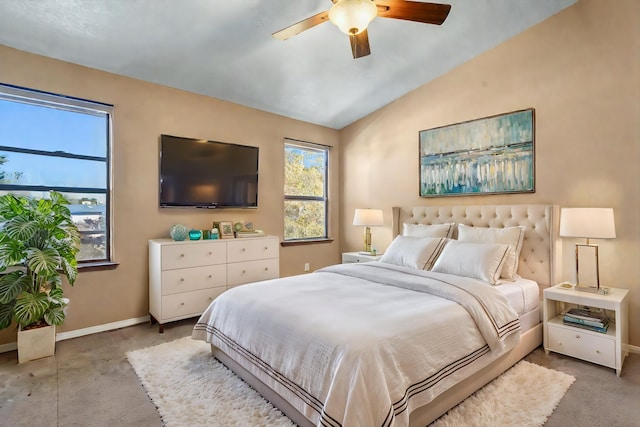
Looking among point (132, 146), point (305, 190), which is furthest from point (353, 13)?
point (305, 190)

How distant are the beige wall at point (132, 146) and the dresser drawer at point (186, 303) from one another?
1.58 feet

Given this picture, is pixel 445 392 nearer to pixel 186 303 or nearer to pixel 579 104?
pixel 186 303

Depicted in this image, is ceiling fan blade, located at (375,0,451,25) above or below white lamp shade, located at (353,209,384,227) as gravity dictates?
above

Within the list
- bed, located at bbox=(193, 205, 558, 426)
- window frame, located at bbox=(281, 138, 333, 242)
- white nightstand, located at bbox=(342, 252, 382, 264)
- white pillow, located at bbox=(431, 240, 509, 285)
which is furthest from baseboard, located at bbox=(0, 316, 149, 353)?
white pillow, located at bbox=(431, 240, 509, 285)

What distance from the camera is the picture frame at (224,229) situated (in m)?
3.94


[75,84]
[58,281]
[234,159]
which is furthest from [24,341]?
[234,159]

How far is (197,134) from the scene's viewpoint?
395cm

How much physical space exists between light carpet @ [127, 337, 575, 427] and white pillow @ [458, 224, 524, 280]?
826 millimetres

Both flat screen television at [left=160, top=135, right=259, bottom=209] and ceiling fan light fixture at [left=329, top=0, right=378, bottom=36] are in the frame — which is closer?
ceiling fan light fixture at [left=329, top=0, right=378, bottom=36]

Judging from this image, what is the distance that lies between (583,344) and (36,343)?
14.4ft

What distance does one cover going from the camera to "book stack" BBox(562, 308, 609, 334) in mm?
2582

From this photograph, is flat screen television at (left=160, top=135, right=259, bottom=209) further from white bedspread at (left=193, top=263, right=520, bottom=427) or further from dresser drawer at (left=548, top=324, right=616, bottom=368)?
dresser drawer at (left=548, top=324, right=616, bottom=368)

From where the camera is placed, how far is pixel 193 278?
136 inches

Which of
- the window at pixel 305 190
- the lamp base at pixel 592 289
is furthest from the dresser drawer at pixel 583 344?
→ the window at pixel 305 190
